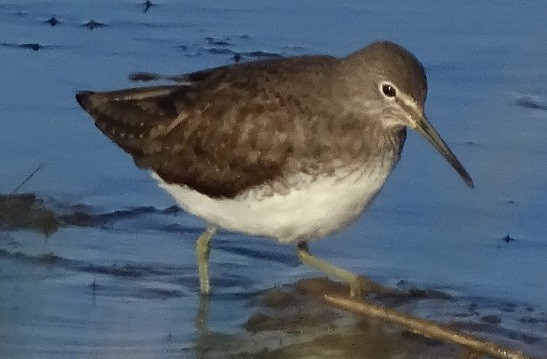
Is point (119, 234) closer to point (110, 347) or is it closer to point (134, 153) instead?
point (134, 153)

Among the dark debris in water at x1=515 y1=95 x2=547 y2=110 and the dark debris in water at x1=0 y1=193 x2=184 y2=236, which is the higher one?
the dark debris in water at x1=515 y1=95 x2=547 y2=110

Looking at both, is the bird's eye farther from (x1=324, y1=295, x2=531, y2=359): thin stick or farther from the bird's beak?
(x1=324, y1=295, x2=531, y2=359): thin stick

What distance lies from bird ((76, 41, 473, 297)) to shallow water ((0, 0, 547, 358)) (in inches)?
16.3

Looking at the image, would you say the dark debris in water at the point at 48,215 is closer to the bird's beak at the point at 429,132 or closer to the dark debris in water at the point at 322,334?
the dark debris in water at the point at 322,334

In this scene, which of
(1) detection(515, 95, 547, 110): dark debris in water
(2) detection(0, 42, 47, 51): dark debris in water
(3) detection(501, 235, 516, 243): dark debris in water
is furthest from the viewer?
(2) detection(0, 42, 47, 51): dark debris in water

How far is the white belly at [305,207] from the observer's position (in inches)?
Result: 278

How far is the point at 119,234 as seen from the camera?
27.0 ft

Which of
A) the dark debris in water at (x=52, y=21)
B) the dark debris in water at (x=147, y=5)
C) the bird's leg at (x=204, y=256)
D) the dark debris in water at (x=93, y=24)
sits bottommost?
the bird's leg at (x=204, y=256)

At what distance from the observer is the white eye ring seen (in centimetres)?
728

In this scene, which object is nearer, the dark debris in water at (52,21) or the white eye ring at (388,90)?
the white eye ring at (388,90)

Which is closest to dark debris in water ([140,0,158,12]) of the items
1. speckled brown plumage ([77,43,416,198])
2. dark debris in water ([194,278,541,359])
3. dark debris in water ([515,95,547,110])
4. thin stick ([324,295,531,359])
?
dark debris in water ([515,95,547,110])

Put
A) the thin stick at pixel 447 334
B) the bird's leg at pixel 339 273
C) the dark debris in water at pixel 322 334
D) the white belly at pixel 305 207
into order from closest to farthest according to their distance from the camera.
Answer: the thin stick at pixel 447 334 → the dark debris in water at pixel 322 334 → the white belly at pixel 305 207 → the bird's leg at pixel 339 273

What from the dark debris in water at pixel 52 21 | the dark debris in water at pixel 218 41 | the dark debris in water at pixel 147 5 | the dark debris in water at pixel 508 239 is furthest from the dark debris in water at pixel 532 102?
the dark debris in water at pixel 52 21

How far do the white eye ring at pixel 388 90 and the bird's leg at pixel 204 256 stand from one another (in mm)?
1125
